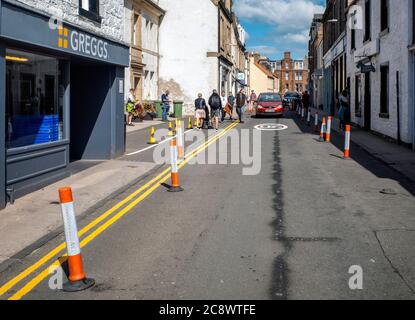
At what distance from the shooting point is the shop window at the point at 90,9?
1192cm

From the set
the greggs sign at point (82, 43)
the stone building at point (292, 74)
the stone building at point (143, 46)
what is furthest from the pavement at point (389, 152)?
the stone building at point (292, 74)

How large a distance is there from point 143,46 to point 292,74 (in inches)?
3461

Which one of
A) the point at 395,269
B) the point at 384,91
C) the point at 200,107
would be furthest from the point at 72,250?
the point at 200,107

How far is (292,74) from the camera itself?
117750 millimetres

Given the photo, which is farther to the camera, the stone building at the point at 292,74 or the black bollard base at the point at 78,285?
the stone building at the point at 292,74

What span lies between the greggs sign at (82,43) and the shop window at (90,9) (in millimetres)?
532

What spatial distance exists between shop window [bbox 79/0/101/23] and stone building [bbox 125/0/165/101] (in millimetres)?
16934

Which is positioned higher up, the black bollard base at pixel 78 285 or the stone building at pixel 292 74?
the stone building at pixel 292 74

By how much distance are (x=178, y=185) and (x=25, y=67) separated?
3642 millimetres

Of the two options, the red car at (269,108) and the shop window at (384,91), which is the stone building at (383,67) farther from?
the red car at (269,108)

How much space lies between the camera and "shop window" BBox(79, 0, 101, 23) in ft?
39.1

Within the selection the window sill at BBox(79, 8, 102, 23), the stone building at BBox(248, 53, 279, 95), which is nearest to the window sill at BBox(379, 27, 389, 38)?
the window sill at BBox(79, 8, 102, 23)
